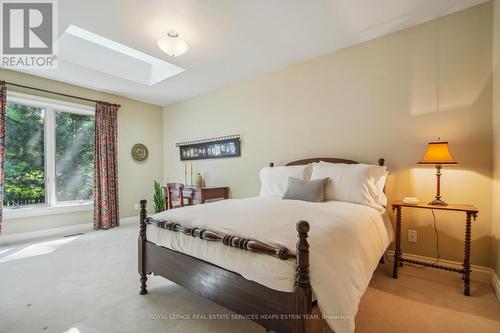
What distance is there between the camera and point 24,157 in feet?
11.7

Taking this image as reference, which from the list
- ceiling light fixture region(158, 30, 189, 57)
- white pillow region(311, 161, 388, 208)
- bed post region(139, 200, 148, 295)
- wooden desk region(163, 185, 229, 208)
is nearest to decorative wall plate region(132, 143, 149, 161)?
wooden desk region(163, 185, 229, 208)

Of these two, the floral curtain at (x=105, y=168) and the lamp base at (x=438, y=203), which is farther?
the floral curtain at (x=105, y=168)

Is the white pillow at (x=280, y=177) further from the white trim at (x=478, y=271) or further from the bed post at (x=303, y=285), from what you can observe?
the bed post at (x=303, y=285)

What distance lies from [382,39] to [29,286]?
4428 millimetres

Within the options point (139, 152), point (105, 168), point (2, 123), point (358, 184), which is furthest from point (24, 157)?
point (358, 184)

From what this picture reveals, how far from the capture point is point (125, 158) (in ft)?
15.3

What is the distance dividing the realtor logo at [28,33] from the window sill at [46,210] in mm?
2099

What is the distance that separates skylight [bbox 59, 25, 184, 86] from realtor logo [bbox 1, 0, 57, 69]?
0.63 feet

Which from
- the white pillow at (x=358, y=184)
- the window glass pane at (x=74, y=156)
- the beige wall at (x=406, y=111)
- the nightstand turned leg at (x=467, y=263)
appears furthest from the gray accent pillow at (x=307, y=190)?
the window glass pane at (x=74, y=156)

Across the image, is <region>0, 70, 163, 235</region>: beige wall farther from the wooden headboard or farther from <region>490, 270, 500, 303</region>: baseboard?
<region>490, 270, 500, 303</region>: baseboard

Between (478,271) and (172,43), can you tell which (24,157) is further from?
(478,271)

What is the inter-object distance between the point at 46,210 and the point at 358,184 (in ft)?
15.1

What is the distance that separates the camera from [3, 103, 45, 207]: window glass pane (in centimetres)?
344

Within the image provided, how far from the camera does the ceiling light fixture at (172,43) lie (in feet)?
8.02
